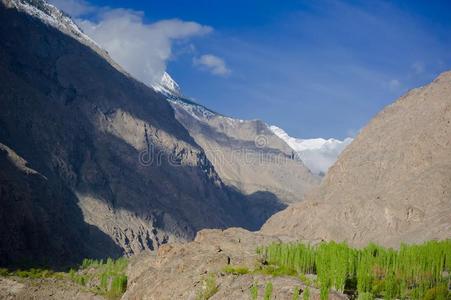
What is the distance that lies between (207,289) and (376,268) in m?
27.9

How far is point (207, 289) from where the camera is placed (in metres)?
55.5

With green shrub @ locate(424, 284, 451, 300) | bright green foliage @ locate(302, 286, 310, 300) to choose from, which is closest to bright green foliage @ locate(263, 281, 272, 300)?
bright green foliage @ locate(302, 286, 310, 300)

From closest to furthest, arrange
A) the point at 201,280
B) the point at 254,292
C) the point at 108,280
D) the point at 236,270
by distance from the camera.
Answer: the point at 254,292, the point at 201,280, the point at 236,270, the point at 108,280

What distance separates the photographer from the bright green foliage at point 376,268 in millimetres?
60281

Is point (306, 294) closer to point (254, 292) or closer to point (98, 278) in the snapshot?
point (254, 292)

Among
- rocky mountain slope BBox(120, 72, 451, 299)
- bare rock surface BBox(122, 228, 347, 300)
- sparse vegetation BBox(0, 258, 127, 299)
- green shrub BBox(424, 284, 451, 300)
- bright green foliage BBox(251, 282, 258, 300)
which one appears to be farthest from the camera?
sparse vegetation BBox(0, 258, 127, 299)

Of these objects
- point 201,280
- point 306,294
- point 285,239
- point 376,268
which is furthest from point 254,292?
point 285,239

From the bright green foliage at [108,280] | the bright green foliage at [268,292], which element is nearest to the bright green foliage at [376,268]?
the bright green foliage at [268,292]

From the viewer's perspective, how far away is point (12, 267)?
13288cm

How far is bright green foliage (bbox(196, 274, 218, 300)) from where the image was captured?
2158 inches

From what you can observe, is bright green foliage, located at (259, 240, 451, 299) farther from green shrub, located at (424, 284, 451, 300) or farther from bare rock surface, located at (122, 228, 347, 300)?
bare rock surface, located at (122, 228, 347, 300)

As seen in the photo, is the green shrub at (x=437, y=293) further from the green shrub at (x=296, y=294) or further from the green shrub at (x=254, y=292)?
the green shrub at (x=254, y=292)

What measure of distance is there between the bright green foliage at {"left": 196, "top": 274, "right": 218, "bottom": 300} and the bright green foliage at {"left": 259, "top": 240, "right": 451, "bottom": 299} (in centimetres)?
833

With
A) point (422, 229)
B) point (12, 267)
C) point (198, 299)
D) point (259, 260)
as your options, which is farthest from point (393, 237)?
point (198, 299)
